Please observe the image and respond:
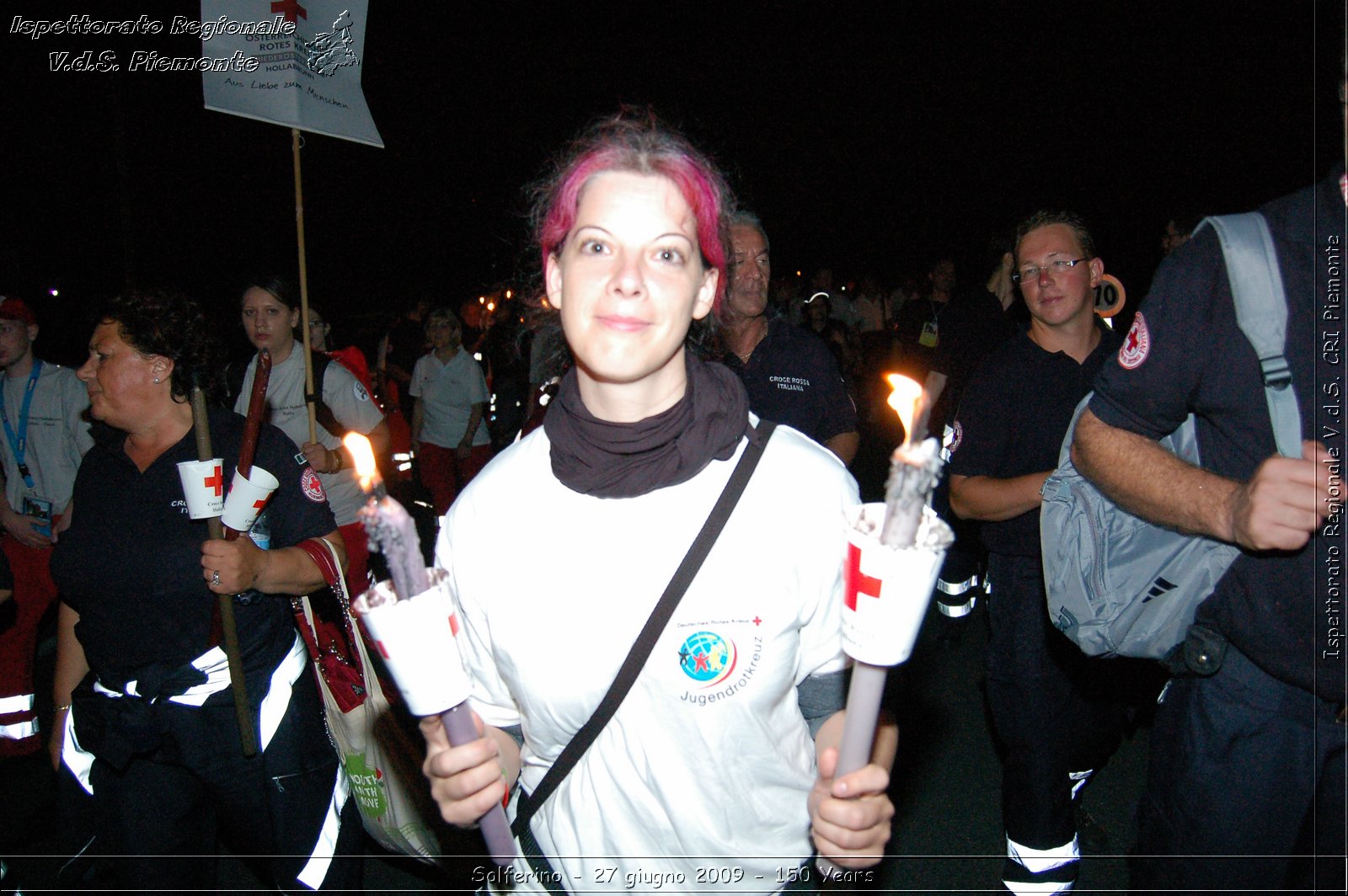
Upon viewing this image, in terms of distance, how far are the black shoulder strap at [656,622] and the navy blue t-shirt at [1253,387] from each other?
1051mm

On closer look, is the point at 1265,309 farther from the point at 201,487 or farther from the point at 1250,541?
the point at 201,487

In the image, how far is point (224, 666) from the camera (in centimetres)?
297

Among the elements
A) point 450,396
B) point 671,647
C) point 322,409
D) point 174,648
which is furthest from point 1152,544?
point 450,396

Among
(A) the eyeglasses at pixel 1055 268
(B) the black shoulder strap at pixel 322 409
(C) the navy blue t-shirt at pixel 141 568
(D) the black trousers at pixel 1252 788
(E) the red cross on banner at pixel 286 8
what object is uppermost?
(E) the red cross on banner at pixel 286 8

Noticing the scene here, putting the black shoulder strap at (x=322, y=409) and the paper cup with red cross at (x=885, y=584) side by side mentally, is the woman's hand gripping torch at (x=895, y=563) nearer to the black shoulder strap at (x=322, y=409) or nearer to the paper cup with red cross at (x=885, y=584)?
the paper cup with red cross at (x=885, y=584)

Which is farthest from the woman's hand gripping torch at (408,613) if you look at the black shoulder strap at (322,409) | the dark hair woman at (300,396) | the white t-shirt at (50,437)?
the white t-shirt at (50,437)

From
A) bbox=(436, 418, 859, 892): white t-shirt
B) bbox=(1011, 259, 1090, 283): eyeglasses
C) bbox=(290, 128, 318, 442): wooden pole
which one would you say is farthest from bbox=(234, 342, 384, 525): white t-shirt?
bbox=(1011, 259, 1090, 283): eyeglasses

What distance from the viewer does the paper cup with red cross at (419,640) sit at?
4.35ft

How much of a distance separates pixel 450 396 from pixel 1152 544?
659 cm

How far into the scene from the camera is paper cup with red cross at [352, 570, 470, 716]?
1.33m

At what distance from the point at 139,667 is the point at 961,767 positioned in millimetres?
3945

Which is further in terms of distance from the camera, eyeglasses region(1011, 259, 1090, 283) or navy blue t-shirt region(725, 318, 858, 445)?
navy blue t-shirt region(725, 318, 858, 445)

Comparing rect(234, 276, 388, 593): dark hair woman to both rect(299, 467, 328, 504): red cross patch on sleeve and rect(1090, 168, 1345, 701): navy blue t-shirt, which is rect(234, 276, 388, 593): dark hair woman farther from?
rect(1090, 168, 1345, 701): navy blue t-shirt

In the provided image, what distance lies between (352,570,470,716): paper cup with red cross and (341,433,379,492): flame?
0.17 metres
